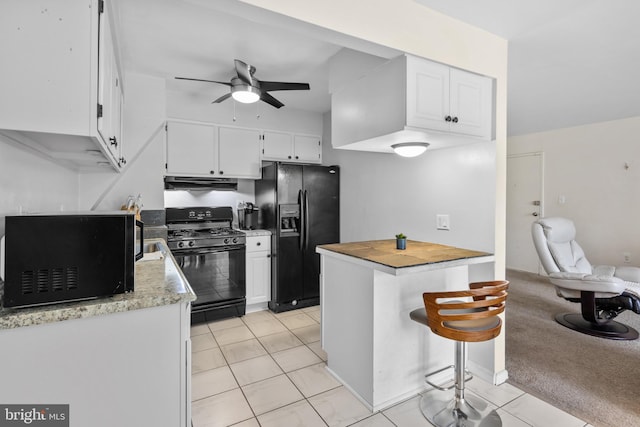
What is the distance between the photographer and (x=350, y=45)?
176cm

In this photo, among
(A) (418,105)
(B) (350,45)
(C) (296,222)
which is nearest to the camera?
(B) (350,45)

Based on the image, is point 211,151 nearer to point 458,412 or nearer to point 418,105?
point 418,105

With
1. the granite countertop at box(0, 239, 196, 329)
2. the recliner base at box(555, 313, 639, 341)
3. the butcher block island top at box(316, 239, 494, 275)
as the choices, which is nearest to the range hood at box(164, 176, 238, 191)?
the butcher block island top at box(316, 239, 494, 275)

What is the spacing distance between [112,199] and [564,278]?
4621mm

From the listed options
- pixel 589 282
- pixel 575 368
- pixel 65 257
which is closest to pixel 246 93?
pixel 65 257

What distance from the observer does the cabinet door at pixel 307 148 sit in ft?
13.5

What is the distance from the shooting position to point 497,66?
2215mm

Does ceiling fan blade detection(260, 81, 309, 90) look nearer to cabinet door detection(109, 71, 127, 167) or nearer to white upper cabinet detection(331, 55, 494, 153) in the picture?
white upper cabinet detection(331, 55, 494, 153)

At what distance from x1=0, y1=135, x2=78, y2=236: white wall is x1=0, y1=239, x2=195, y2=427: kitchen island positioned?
55 centimetres

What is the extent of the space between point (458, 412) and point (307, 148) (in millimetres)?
3333

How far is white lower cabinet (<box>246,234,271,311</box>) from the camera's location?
358cm

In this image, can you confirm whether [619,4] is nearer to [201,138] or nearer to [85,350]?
[85,350]

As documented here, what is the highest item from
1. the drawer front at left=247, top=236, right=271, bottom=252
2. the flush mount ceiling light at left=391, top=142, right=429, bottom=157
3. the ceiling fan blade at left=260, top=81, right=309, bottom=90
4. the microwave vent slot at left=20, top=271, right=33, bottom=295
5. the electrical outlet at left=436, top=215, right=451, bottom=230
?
the ceiling fan blade at left=260, top=81, right=309, bottom=90

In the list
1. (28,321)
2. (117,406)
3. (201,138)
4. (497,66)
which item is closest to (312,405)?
(117,406)
